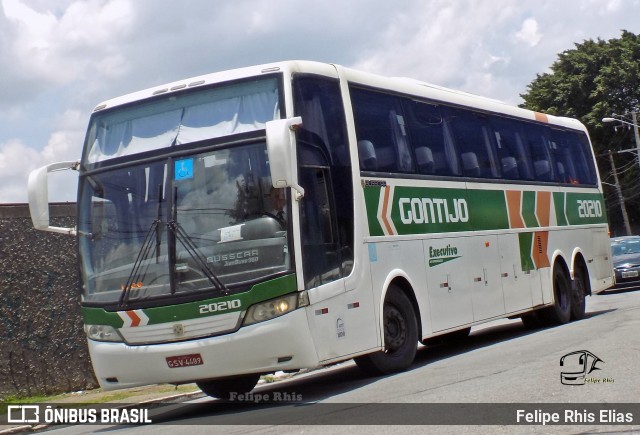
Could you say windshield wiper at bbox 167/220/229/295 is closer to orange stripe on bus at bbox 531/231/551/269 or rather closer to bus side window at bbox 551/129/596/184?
orange stripe on bus at bbox 531/231/551/269

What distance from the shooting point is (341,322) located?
11.4m

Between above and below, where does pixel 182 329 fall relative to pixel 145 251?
below

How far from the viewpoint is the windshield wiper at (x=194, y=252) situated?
1066cm

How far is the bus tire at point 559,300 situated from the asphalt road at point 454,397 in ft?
8.38

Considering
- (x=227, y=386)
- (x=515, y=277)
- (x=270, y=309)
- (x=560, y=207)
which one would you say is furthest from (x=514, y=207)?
(x=270, y=309)

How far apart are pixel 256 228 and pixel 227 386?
2.93 meters

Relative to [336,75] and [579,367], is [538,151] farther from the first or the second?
[579,367]

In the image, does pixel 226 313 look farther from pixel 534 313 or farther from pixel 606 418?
pixel 534 313

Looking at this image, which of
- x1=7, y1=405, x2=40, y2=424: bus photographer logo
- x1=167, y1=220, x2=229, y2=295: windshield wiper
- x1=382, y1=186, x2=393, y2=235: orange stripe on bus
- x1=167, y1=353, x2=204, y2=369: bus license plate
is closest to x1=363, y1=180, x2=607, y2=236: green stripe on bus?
x1=382, y1=186, x2=393, y2=235: orange stripe on bus

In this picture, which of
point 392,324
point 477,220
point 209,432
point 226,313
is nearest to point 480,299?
point 477,220

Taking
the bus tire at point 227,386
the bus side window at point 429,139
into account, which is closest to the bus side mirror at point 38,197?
the bus tire at point 227,386

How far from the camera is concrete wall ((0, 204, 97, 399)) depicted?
15688mm

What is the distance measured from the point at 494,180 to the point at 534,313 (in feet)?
10.8

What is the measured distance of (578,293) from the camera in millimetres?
19219
